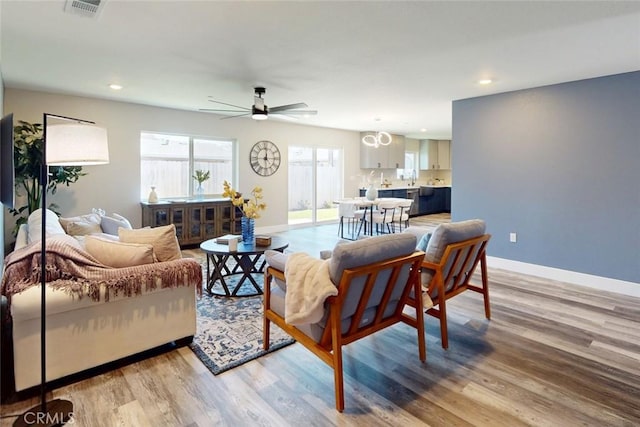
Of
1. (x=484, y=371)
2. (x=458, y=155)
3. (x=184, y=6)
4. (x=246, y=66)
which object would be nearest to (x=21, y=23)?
(x=184, y=6)

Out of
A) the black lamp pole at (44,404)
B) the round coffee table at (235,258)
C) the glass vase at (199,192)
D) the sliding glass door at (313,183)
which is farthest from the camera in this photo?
the sliding glass door at (313,183)

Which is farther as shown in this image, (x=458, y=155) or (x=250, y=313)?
(x=458, y=155)

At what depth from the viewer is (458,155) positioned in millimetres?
5250

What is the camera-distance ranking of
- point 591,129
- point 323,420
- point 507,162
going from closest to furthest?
point 323,420 < point 591,129 < point 507,162

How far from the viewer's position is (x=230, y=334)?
2.74 metres

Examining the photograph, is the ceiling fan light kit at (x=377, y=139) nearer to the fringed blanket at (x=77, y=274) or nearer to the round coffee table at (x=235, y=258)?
the round coffee table at (x=235, y=258)

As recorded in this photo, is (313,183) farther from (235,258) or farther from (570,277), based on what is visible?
(570,277)

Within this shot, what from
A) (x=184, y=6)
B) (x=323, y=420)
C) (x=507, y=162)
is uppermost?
(x=184, y=6)

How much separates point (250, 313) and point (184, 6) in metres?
2.47

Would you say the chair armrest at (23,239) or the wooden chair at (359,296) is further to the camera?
the chair armrest at (23,239)

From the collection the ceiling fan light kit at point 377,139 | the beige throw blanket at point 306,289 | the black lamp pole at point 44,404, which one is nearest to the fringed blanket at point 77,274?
the black lamp pole at point 44,404

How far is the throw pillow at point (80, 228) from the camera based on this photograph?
395 centimetres

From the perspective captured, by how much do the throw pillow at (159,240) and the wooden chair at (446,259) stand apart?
185 cm

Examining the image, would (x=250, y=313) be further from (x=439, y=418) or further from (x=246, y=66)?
(x=246, y=66)
